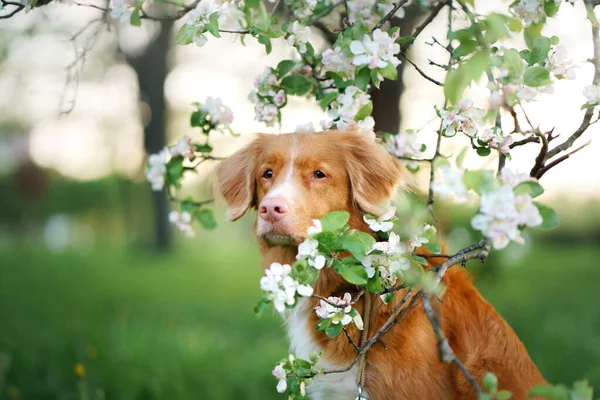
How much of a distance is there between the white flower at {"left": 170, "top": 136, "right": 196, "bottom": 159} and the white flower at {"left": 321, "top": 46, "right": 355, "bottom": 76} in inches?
40.3

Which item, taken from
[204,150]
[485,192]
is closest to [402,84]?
[204,150]

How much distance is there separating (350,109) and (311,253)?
0.90 metres

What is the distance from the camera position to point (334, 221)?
208 centimetres

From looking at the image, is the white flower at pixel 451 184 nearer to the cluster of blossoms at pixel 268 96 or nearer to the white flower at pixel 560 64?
the white flower at pixel 560 64

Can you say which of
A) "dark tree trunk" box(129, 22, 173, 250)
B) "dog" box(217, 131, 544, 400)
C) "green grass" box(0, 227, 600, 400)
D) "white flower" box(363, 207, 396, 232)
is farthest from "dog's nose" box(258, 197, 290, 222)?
"dark tree trunk" box(129, 22, 173, 250)

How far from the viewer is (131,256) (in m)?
16.0

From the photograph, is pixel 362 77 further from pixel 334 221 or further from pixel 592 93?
pixel 592 93

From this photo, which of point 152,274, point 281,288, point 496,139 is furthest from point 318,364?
point 152,274

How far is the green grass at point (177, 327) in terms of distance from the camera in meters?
4.82

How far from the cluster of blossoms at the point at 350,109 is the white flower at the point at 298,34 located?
11.8 inches

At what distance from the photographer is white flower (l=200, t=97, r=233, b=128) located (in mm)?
3373

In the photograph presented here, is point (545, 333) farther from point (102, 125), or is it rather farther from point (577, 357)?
point (102, 125)

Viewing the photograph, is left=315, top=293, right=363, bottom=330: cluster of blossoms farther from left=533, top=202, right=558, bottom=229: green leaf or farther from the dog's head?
left=533, top=202, right=558, bottom=229: green leaf

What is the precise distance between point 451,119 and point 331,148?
0.73 meters
